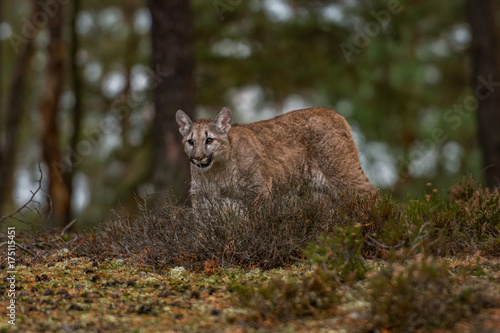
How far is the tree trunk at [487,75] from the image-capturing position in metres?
12.6

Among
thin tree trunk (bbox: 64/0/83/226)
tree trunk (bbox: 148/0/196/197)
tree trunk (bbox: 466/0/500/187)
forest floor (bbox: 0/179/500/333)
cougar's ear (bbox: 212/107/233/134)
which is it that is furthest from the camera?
thin tree trunk (bbox: 64/0/83/226)

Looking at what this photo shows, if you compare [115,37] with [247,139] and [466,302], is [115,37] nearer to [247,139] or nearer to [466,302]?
[247,139]

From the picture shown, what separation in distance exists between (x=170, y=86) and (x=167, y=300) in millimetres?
7044

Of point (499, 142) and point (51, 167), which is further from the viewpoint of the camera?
point (51, 167)

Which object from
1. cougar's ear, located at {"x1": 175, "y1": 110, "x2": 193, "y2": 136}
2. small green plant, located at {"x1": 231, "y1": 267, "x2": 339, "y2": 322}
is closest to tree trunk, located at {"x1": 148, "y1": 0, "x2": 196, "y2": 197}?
cougar's ear, located at {"x1": 175, "y1": 110, "x2": 193, "y2": 136}

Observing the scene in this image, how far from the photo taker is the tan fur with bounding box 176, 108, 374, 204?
711cm

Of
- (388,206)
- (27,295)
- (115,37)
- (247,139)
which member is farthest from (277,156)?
(115,37)

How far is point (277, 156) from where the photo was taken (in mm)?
7812

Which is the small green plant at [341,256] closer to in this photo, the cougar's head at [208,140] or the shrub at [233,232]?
the shrub at [233,232]

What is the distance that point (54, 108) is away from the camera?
55.4 feet

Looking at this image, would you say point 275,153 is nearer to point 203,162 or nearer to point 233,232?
point 203,162

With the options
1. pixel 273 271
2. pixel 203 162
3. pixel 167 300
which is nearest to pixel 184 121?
pixel 203 162

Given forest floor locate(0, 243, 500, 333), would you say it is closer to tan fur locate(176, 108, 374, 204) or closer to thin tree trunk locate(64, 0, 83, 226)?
tan fur locate(176, 108, 374, 204)

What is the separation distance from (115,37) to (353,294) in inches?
893
